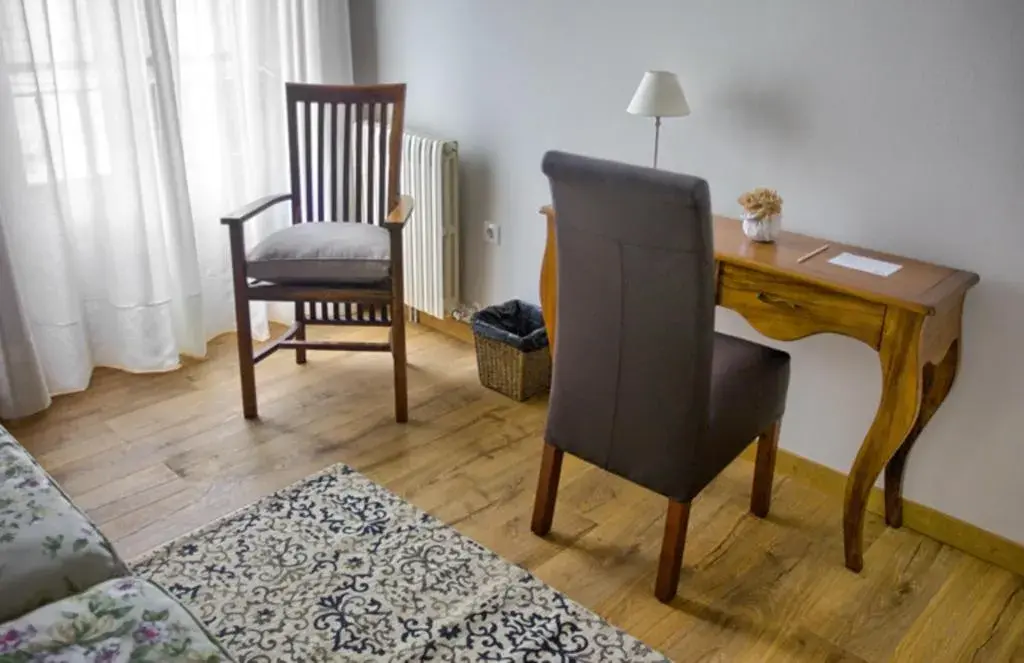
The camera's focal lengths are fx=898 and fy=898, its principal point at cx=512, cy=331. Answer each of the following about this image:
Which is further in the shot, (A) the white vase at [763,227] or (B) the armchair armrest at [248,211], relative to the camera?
(B) the armchair armrest at [248,211]

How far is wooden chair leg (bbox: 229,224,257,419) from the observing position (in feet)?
9.13

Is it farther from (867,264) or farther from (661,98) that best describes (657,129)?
(867,264)

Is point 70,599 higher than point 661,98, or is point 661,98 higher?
point 661,98

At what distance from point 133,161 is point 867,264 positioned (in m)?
2.39

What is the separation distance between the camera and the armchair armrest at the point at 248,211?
2760 mm

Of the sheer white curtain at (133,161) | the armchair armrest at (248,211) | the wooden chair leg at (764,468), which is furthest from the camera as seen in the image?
the sheer white curtain at (133,161)

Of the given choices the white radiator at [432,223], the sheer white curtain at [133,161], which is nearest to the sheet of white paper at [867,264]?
the white radiator at [432,223]

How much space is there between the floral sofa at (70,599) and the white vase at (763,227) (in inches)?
65.1

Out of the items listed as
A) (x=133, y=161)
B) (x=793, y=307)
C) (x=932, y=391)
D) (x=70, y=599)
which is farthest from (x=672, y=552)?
(x=133, y=161)

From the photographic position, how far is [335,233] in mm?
2951

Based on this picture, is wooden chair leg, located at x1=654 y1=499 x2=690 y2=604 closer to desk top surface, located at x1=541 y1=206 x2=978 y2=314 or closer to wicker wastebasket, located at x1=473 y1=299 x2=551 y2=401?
desk top surface, located at x1=541 y1=206 x2=978 y2=314

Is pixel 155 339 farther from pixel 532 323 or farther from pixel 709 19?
pixel 709 19

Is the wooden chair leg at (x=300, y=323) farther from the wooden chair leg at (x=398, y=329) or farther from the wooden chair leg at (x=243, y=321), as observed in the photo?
the wooden chair leg at (x=398, y=329)

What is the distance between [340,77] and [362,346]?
1.23m
